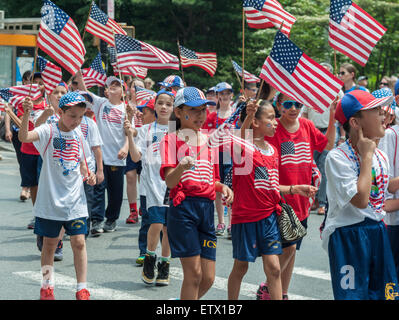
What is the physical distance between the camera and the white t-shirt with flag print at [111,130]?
32.8 feet

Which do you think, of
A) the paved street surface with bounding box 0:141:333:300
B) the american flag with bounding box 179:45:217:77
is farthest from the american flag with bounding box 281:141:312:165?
the american flag with bounding box 179:45:217:77

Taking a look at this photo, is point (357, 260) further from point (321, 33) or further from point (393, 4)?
point (321, 33)

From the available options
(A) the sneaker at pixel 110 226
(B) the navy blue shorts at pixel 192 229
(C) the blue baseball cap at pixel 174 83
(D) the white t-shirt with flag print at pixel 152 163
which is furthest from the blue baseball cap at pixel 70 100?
(A) the sneaker at pixel 110 226

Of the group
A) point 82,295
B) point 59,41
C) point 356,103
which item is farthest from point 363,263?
point 59,41

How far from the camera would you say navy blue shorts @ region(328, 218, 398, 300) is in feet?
13.8

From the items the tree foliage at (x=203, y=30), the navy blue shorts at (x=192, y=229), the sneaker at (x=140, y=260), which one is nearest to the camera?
the navy blue shorts at (x=192, y=229)

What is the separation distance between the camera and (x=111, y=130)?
1005 centimetres

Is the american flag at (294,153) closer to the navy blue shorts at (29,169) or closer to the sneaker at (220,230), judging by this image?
the sneaker at (220,230)

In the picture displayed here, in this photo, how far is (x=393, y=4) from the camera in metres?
21.8

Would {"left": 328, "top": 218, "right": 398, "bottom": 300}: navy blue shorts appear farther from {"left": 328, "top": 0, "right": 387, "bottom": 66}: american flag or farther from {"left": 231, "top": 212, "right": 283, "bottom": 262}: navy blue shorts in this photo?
{"left": 328, "top": 0, "right": 387, "bottom": 66}: american flag

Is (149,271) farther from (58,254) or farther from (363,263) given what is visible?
(363,263)

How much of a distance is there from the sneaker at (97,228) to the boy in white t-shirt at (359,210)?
5662 millimetres

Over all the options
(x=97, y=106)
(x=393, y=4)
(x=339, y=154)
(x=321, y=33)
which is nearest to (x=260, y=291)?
(x=339, y=154)
